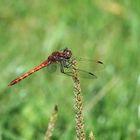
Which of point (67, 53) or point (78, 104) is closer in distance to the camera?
point (78, 104)

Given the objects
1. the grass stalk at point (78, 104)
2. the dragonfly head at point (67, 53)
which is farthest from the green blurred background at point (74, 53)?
the grass stalk at point (78, 104)

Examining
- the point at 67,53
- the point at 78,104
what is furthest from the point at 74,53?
the point at 78,104

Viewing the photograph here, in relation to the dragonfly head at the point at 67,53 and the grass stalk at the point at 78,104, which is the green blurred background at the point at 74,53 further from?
the grass stalk at the point at 78,104

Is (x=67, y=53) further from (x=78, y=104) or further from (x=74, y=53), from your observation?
(x=74, y=53)

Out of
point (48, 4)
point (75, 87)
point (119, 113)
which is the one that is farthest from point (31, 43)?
point (75, 87)

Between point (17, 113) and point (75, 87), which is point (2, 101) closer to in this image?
point (17, 113)

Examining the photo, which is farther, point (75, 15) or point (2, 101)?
point (75, 15)

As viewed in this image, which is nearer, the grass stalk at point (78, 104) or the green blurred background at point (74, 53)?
the grass stalk at point (78, 104)

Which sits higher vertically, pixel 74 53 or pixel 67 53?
pixel 74 53
